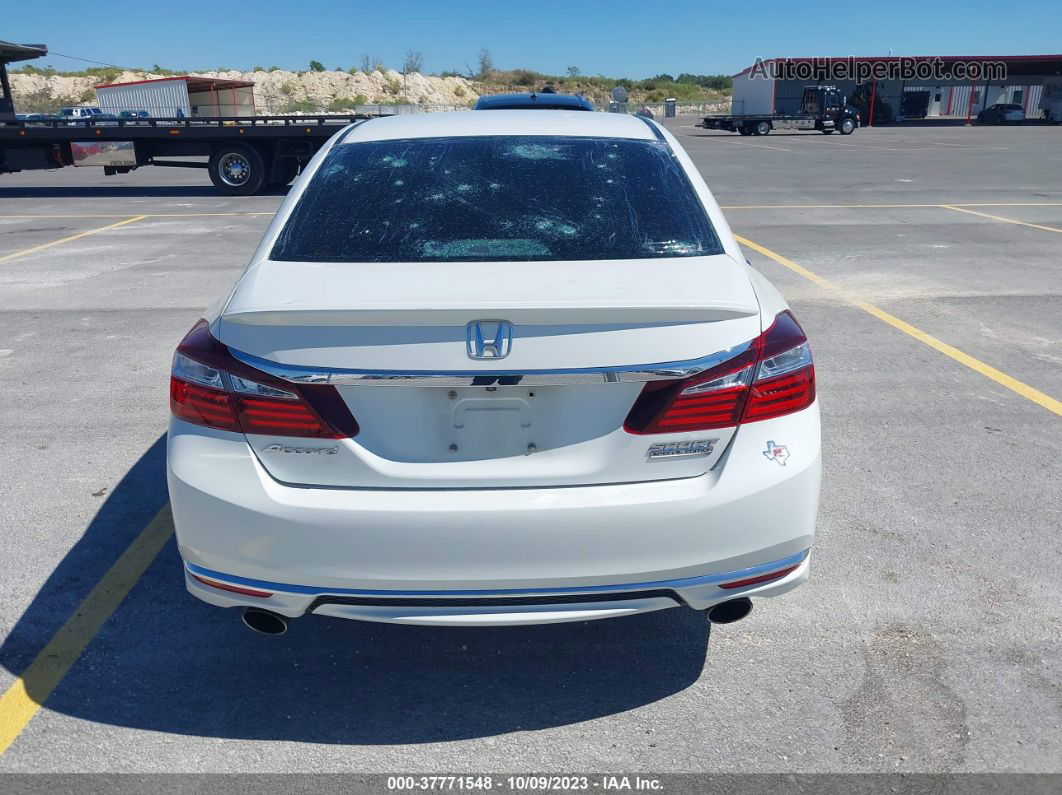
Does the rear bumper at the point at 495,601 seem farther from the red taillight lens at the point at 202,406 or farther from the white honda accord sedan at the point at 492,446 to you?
the red taillight lens at the point at 202,406

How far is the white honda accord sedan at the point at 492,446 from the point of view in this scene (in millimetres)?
2453

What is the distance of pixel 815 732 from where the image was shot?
279cm

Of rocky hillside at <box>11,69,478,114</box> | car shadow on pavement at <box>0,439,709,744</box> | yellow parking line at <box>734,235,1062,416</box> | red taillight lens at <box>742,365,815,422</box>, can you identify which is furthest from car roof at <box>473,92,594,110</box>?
rocky hillside at <box>11,69,478,114</box>

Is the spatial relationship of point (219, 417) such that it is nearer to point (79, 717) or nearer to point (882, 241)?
point (79, 717)

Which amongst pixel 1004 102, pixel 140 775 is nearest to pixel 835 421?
pixel 140 775

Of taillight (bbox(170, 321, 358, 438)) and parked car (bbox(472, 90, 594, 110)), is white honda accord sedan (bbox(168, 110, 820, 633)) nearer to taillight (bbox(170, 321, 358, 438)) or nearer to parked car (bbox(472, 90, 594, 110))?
taillight (bbox(170, 321, 358, 438))

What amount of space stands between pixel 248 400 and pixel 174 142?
57.4 feet

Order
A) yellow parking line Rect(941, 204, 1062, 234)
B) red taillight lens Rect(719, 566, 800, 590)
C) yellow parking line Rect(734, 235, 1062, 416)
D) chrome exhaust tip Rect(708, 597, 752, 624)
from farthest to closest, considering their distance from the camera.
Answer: yellow parking line Rect(941, 204, 1062, 234) → yellow parking line Rect(734, 235, 1062, 416) → chrome exhaust tip Rect(708, 597, 752, 624) → red taillight lens Rect(719, 566, 800, 590)

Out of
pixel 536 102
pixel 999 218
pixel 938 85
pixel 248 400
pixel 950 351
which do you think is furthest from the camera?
pixel 938 85

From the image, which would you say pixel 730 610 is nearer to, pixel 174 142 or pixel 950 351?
pixel 950 351

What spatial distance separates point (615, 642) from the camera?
326 centimetres

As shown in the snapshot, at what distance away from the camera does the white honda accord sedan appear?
2.45m

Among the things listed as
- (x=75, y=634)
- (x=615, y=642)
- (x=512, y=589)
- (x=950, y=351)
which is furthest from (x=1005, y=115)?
(x=75, y=634)

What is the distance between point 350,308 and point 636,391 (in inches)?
31.0
